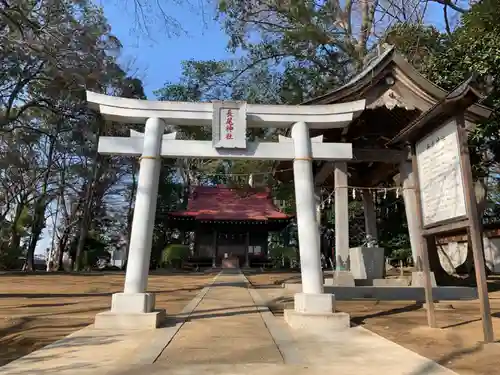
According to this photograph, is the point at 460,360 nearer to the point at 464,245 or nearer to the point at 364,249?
the point at 464,245

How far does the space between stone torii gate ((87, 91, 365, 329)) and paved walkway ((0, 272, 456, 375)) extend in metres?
0.83

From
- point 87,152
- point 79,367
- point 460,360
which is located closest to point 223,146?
point 79,367

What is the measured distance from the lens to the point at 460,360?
4336 mm

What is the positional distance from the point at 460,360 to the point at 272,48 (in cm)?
1794

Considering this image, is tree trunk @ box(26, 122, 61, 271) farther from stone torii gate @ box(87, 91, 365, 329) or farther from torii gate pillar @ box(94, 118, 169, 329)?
torii gate pillar @ box(94, 118, 169, 329)

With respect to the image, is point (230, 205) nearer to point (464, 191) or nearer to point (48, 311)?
point (48, 311)

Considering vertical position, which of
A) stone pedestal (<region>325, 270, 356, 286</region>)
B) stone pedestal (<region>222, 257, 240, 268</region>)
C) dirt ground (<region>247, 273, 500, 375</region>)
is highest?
stone pedestal (<region>222, 257, 240, 268</region>)

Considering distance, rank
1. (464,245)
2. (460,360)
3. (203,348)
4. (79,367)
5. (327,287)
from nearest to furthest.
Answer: (79,367) → (460,360) → (203,348) → (464,245) → (327,287)

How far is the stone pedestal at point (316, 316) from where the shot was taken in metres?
6.29

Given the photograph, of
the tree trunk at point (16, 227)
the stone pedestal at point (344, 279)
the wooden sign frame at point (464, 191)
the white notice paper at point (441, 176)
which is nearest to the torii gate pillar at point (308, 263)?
the wooden sign frame at point (464, 191)

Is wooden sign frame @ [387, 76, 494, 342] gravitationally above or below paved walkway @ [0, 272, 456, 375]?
above

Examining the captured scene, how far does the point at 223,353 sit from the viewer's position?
15.1 ft

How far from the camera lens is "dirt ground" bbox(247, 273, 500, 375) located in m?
4.34

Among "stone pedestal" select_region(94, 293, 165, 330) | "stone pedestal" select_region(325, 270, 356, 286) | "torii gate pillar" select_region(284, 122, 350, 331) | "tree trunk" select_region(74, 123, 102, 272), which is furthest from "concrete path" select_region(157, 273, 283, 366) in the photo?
"tree trunk" select_region(74, 123, 102, 272)
